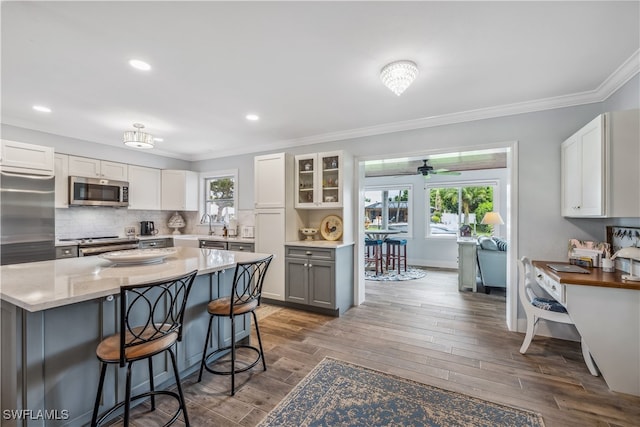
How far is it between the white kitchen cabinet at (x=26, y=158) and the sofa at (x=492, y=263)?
660 cm

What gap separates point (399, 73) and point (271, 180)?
2.48 meters

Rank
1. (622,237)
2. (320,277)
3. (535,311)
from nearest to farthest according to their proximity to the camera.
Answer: (622,237)
(535,311)
(320,277)

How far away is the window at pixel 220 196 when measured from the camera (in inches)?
214

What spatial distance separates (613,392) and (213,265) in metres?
3.23

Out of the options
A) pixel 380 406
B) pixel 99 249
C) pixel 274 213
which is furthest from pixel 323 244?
pixel 99 249

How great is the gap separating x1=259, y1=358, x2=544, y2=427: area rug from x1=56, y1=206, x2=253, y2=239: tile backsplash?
136 inches

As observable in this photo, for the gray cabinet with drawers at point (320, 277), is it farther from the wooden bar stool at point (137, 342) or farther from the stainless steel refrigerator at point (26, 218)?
the stainless steel refrigerator at point (26, 218)

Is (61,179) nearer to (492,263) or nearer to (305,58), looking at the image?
(305,58)

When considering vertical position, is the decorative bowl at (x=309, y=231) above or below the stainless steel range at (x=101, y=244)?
above

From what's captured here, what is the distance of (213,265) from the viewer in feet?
7.27

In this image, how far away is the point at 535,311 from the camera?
2.65 meters

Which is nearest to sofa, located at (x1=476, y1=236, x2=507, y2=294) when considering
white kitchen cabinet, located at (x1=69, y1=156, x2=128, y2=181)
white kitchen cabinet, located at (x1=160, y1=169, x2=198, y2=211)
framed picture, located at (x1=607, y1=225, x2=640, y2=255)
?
framed picture, located at (x1=607, y1=225, x2=640, y2=255)

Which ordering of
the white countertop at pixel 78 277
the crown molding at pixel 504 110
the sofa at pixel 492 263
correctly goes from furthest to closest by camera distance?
the sofa at pixel 492 263, the crown molding at pixel 504 110, the white countertop at pixel 78 277

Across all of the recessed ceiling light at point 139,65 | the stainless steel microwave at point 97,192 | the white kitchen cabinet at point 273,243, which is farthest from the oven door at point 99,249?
the recessed ceiling light at point 139,65
